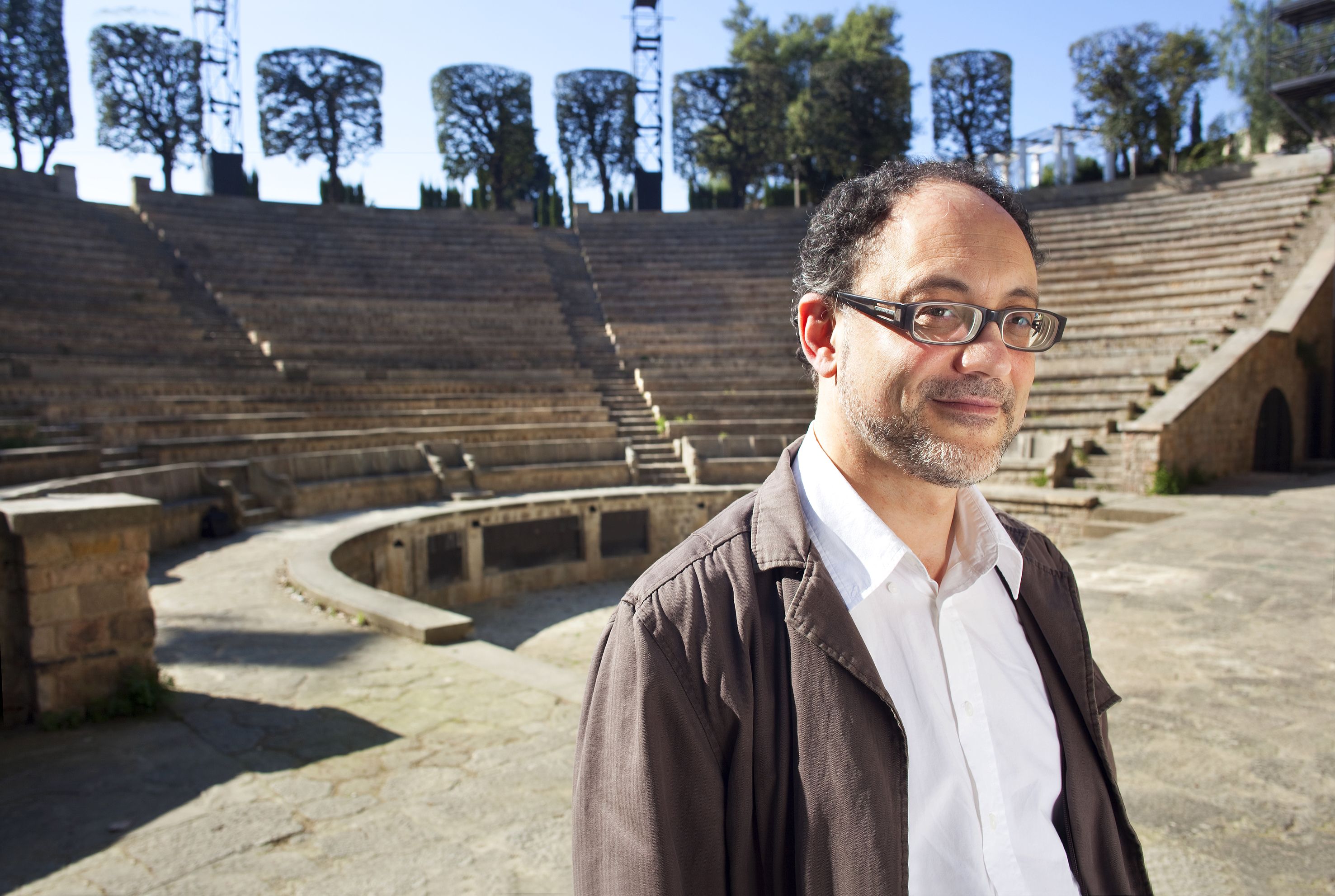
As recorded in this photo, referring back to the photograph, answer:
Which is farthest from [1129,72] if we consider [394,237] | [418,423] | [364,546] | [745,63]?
[364,546]

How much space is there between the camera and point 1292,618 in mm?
6113

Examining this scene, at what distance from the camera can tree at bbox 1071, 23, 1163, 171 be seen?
83.6ft

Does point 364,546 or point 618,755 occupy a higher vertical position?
point 618,755

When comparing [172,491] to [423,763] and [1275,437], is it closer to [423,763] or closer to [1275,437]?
[423,763]

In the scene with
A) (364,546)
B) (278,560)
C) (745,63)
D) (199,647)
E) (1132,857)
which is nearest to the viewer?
(1132,857)

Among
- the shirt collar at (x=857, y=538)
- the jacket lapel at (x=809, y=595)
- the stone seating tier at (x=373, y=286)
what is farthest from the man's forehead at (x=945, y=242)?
the stone seating tier at (x=373, y=286)

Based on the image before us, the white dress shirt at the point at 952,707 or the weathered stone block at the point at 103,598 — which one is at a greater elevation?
the white dress shirt at the point at 952,707

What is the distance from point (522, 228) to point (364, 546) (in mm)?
17664

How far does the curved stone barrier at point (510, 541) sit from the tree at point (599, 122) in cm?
2149

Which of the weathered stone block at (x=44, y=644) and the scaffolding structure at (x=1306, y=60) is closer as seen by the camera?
the weathered stone block at (x=44, y=644)

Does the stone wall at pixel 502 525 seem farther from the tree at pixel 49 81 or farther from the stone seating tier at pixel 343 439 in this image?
the tree at pixel 49 81

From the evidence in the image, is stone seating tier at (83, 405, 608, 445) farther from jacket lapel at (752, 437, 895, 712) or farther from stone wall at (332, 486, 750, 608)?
jacket lapel at (752, 437, 895, 712)

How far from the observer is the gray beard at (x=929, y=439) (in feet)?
4.40

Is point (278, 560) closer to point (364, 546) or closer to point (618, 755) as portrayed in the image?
point (364, 546)
